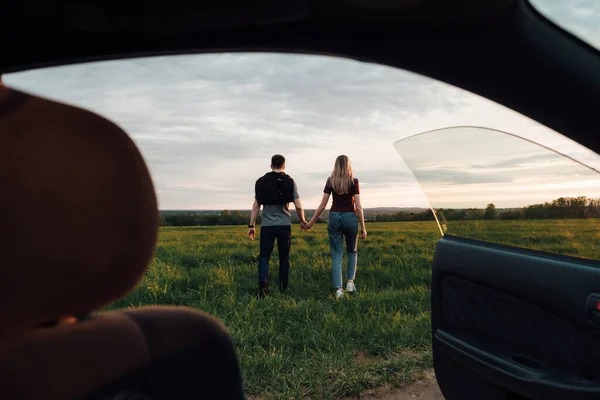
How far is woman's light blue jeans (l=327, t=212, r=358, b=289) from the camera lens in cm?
→ 671

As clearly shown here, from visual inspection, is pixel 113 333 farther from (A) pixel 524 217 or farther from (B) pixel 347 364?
(B) pixel 347 364

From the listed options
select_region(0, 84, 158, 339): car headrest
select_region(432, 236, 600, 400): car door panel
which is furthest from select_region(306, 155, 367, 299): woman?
select_region(0, 84, 158, 339): car headrest

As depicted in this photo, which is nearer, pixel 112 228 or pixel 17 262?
pixel 17 262

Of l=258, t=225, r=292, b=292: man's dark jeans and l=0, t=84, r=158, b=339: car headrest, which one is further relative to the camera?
l=258, t=225, r=292, b=292: man's dark jeans

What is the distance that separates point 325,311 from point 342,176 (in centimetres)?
183

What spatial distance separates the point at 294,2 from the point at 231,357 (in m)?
0.72

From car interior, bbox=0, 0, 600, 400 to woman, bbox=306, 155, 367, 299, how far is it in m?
5.22

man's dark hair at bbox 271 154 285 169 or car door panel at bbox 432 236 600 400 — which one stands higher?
man's dark hair at bbox 271 154 285 169

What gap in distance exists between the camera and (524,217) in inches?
65.1

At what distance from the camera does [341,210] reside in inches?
265

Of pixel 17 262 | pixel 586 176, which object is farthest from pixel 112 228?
pixel 586 176

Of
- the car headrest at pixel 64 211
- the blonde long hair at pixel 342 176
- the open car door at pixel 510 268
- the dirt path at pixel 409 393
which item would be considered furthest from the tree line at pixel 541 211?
the blonde long hair at pixel 342 176

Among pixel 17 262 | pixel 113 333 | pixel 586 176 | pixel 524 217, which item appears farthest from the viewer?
pixel 524 217

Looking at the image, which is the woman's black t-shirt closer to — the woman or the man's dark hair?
the woman
